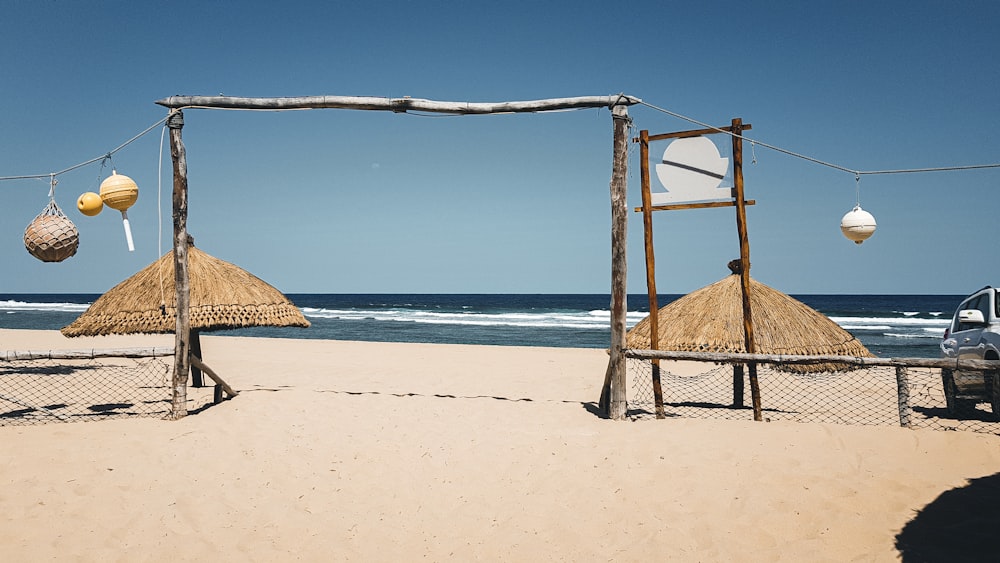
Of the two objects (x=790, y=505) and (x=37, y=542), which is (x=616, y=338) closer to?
(x=790, y=505)

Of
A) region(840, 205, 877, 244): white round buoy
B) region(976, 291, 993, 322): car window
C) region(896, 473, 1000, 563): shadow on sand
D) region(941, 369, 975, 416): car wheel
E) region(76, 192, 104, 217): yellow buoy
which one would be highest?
region(76, 192, 104, 217): yellow buoy

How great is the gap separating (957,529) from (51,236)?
9574 mm

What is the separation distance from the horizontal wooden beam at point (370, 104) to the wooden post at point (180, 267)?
1.10 ft

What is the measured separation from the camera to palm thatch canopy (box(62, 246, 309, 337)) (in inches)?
337

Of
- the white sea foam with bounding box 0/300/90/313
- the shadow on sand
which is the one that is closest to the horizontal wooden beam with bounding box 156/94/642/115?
the shadow on sand

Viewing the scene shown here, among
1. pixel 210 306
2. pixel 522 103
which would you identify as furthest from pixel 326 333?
pixel 522 103

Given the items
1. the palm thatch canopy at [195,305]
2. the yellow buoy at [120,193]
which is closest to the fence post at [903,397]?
the palm thatch canopy at [195,305]

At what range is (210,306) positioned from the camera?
8562 millimetres

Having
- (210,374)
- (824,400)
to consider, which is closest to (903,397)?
(824,400)

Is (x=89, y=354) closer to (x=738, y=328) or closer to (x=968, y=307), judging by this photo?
(x=738, y=328)

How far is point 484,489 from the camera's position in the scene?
522 cm

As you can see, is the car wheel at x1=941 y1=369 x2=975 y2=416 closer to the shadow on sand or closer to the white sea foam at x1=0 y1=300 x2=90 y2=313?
the shadow on sand

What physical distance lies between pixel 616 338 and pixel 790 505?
9.34 feet

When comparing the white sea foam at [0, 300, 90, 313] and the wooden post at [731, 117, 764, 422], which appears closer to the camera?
the wooden post at [731, 117, 764, 422]
